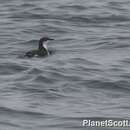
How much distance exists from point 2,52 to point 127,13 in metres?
7.29

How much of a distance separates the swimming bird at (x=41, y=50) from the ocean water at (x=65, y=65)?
186 millimetres

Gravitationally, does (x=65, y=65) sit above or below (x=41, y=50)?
below

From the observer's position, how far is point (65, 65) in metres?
22.6

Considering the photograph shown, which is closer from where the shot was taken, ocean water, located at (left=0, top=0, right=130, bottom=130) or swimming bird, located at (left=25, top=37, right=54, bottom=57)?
ocean water, located at (left=0, top=0, right=130, bottom=130)

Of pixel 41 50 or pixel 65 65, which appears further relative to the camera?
pixel 41 50

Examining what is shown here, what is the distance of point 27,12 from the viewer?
30.2 meters

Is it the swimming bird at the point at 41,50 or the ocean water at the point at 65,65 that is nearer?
the ocean water at the point at 65,65

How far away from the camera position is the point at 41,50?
79.0ft

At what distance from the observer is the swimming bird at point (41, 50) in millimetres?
23462

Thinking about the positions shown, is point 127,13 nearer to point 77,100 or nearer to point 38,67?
Answer: point 38,67

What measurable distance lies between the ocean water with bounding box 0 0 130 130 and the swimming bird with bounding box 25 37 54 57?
7.3 inches

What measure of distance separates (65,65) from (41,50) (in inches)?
68.3

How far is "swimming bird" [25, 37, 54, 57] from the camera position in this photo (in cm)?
2346

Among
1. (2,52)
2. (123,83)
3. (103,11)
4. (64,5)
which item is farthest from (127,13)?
(123,83)
